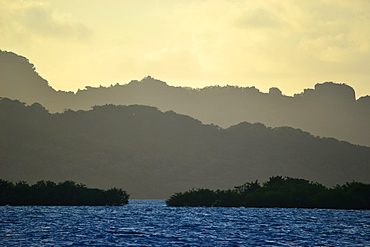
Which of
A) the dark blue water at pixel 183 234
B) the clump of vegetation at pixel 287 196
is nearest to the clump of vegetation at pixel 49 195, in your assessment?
the clump of vegetation at pixel 287 196

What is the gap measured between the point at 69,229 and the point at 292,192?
78.6 metres

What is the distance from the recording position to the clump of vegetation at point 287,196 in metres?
136

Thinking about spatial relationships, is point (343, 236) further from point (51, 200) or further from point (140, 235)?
point (51, 200)

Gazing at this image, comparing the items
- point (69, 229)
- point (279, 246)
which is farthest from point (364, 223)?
point (69, 229)

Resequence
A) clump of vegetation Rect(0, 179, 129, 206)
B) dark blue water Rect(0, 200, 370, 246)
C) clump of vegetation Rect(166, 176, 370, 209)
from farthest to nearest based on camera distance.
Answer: clump of vegetation Rect(0, 179, 129, 206) < clump of vegetation Rect(166, 176, 370, 209) < dark blue water Rect(0, 200, 370, 246)

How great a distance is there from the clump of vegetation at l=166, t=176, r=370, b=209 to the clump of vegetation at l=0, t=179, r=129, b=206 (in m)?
19.3

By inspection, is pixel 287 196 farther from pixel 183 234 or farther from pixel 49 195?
pixel 183 234

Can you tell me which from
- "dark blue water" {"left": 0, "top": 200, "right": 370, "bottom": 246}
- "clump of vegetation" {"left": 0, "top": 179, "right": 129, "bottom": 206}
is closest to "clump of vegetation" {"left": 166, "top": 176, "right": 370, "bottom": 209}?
"clump of vegetation" {"left": 0, "top": 179, "right": 129, "bottom": 206}

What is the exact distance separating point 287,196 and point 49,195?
55.2 meters

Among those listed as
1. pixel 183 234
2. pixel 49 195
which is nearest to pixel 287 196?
pixel 49 195

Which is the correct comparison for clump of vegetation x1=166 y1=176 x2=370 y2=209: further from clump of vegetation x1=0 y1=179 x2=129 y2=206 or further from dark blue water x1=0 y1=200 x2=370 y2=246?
dark blue water x1=0 y1=200 x2=370 y2=246

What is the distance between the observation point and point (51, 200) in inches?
5551

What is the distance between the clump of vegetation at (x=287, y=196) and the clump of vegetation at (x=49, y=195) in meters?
19.3

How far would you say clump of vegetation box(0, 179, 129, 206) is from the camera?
138500 mm
